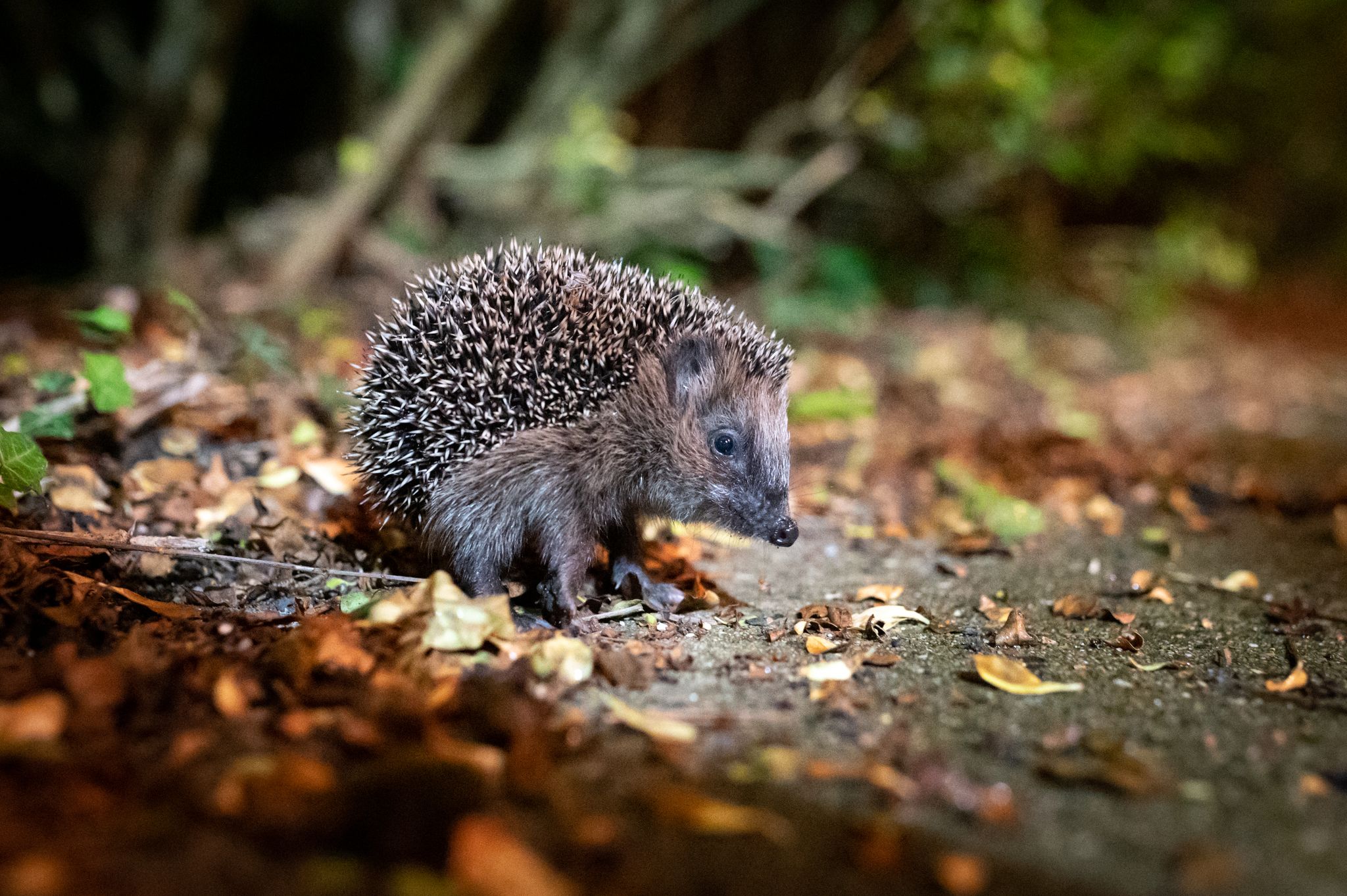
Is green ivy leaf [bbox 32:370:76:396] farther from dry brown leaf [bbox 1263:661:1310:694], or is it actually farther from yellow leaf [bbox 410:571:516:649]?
dry brown leaf [bbox 1263:661:1310:694]

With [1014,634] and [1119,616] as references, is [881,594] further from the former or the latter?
[1119,616]

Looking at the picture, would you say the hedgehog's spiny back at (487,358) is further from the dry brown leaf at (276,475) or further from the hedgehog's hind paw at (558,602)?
the dry brown leaf at (276,475)

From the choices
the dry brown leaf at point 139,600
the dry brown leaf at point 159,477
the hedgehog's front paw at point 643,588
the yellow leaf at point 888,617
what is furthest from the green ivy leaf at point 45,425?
the yellow leaf at point 888,617

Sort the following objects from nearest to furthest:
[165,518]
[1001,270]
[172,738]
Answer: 1. [172,738]
2. [165,518]
3. [1001,270]

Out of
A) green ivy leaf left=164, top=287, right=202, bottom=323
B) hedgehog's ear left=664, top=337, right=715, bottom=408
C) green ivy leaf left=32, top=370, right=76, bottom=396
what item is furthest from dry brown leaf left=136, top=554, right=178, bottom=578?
hedgehog's ear left=664, top=337, right=715, bottom=408

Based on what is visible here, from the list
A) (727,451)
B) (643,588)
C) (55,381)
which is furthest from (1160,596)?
(55,381)

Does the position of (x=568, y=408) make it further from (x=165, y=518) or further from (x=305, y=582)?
(x=165, y=518)

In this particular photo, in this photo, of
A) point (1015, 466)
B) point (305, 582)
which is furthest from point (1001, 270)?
point (305, 582)
